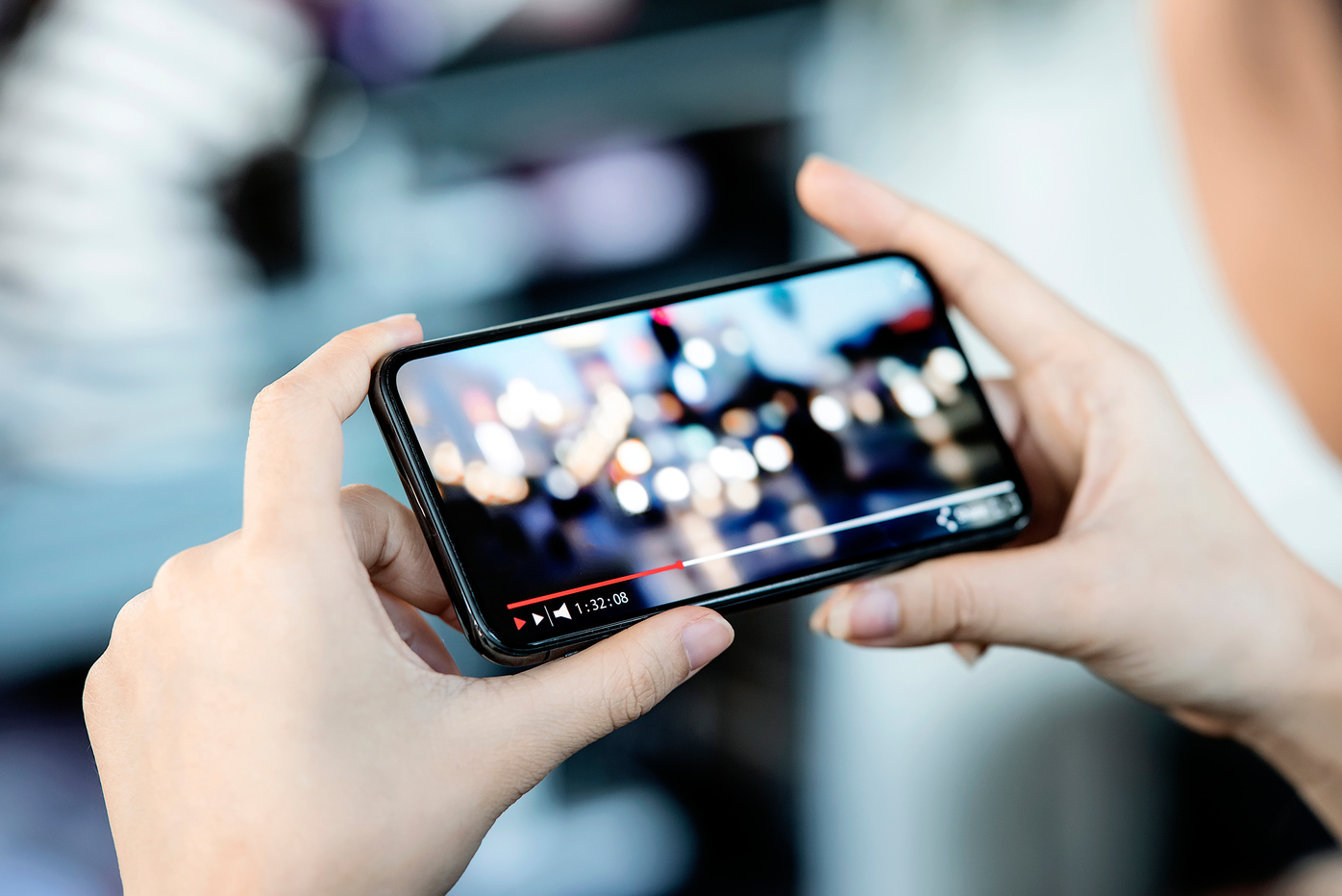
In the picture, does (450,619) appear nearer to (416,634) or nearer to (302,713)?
(416,634)

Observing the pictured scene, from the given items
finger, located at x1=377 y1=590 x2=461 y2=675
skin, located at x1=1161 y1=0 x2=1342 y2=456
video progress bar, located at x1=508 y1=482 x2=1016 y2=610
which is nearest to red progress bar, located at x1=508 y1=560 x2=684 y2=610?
video progress bar, located at x1=508 y1=482 x2=1016 y2=610

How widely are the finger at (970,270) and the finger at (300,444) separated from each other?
45cm

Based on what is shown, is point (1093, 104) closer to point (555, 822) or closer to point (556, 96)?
point (556, 96)

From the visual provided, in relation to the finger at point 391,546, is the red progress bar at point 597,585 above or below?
below

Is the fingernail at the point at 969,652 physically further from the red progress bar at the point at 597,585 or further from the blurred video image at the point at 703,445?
the red progress bar at the point at 597,585

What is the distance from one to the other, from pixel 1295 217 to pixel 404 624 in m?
1.24

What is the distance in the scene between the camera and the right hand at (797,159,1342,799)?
0.54 meters

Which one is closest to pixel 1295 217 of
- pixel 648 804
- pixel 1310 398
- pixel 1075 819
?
pixel 1310 398

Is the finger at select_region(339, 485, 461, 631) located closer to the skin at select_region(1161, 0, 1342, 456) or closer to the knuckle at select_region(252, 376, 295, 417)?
the knuckle at select_region(252, 376, 295, 417)

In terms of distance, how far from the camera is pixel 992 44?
1.03m

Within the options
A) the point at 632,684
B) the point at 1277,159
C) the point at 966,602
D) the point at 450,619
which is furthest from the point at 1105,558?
the point at 1277,159

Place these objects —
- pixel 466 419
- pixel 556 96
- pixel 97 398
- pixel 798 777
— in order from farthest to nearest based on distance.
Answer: pixel 798 777
pixel 556 96
pixel 97 398
pixel 466 419

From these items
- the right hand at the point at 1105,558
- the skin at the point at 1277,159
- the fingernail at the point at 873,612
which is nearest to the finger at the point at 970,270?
the right hand at the point at 1105,558

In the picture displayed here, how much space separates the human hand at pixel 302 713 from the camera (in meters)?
0.38
